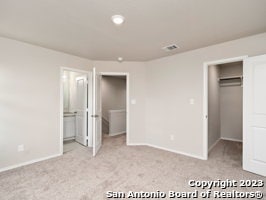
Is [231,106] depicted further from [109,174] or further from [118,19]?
[118,19]

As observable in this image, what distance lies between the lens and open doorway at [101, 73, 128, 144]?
18.4ft

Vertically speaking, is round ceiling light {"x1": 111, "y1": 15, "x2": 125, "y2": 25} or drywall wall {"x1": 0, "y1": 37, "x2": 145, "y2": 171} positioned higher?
round ceiling light {"x1": 111, "y1": 15, "x2": 125, "y2": 25}

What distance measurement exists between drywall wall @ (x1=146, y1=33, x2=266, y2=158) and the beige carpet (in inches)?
17.2

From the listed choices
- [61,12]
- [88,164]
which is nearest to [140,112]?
[88,164]

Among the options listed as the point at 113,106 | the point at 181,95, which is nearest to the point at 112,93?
the point at 113,106

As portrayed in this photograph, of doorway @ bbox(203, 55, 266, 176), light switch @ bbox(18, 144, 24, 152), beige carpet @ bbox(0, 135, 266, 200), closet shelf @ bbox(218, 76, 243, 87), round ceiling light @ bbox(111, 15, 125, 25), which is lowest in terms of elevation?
beige carpet @ bbox(0, 135, 266, 200)

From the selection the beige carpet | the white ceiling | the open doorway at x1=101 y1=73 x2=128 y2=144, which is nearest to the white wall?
the white ceiling

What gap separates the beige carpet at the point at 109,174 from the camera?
2107 millimetres

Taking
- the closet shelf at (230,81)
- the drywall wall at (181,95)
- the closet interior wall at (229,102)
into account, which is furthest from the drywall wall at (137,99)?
the closet shelf at (230,81)

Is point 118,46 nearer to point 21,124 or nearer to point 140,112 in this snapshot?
point 140,112

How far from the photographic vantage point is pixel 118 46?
3.12 m

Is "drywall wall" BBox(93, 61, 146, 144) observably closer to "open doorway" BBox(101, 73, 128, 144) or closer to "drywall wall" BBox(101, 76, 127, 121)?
"open doorway" BBox(101, 73, 128, 144)

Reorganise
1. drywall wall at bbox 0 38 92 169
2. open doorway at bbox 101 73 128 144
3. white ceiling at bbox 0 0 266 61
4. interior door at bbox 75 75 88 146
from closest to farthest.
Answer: white ceiling at bbox 0 0 266 61 → drywall wall at bbox 0 38 92 169 → interior door at bbox 75 75 88 146 → open doorway at bbox 101 73 128 144

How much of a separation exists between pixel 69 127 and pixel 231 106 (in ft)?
17.7
